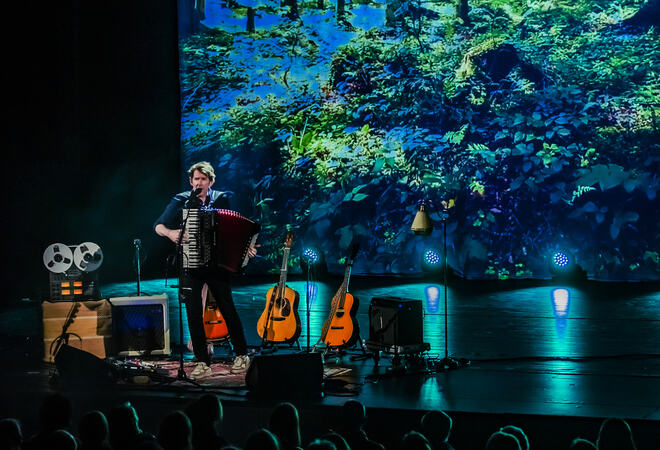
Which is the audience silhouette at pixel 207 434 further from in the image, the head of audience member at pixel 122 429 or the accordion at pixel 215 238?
the accordion at pixel 215 238

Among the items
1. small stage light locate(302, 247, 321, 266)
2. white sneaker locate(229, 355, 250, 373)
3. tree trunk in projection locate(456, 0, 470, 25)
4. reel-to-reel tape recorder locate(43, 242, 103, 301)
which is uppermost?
tree trunk in projection locate(456, 0, 470, 25)

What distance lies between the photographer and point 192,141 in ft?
38.7

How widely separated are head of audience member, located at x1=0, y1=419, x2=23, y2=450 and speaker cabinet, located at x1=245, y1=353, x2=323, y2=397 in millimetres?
2259

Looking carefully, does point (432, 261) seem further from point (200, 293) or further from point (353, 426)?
point (353, 426)

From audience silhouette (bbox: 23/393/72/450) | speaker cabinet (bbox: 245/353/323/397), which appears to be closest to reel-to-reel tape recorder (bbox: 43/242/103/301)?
speaker cabinet (bbox: 245/353/323/397)

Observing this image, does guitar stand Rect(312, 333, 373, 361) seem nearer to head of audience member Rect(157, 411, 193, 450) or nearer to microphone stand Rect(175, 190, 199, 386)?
microphone stand Rect(175, 190, 199, 386)

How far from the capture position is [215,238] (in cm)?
626

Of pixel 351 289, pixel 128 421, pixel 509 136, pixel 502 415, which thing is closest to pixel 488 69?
pixel 509 136

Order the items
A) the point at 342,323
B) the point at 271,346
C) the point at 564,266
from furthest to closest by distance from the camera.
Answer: the point at 564,266
the point at 271,346
the point at 342,323

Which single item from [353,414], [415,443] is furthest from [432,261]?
[415,443]

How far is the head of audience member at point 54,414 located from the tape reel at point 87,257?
3524 millimetres

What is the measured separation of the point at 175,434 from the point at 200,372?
9.85ft

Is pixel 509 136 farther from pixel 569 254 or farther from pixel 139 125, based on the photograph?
pixel 139 125

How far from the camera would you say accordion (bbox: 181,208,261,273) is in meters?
6.21
